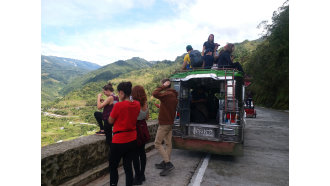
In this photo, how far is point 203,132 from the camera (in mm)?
5531

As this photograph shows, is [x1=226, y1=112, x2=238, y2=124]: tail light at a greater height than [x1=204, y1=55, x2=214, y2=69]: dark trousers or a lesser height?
lesser

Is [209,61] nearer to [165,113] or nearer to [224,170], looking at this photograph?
[165,113]

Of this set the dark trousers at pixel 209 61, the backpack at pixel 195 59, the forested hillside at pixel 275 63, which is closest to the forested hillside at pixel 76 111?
the forested hillside at pixel 275 63

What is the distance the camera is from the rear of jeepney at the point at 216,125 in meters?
5.06

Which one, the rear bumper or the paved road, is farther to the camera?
the rear bumper

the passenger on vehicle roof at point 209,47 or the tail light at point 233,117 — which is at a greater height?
the passenger on vehicle roof at point 209,47

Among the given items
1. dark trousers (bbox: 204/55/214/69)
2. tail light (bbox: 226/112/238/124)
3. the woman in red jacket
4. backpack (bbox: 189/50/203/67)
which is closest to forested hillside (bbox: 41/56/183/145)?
dark trousers (bbox: 204/55/214/69)

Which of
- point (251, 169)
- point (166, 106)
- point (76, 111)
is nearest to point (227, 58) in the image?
point (166, 106)

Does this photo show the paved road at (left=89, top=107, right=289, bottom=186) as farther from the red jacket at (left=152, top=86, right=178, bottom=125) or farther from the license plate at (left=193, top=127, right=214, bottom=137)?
the red jacket at (left=152, top=86, right=178, bottom=125)

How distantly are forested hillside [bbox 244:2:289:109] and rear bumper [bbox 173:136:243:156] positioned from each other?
69.4 ft

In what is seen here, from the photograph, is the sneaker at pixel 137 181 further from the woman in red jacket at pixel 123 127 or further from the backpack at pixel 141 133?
the backpack at pixel 141 133

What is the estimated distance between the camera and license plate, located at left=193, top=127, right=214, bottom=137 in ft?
17.9

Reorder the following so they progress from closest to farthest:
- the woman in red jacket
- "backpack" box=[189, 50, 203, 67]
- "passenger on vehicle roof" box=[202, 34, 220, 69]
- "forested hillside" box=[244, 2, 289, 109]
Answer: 1. the woman in red jacket
2. "backpack" box=[189, 50, 203, 67]
3. "passenger on vehicle roof" box=[202, 34, 220, 69]
4. "forested hillside" box=[244, 2, 289, 109]

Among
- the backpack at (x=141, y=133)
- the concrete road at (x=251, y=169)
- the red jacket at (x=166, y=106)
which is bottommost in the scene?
the concrete road at (x=251, y=169)
